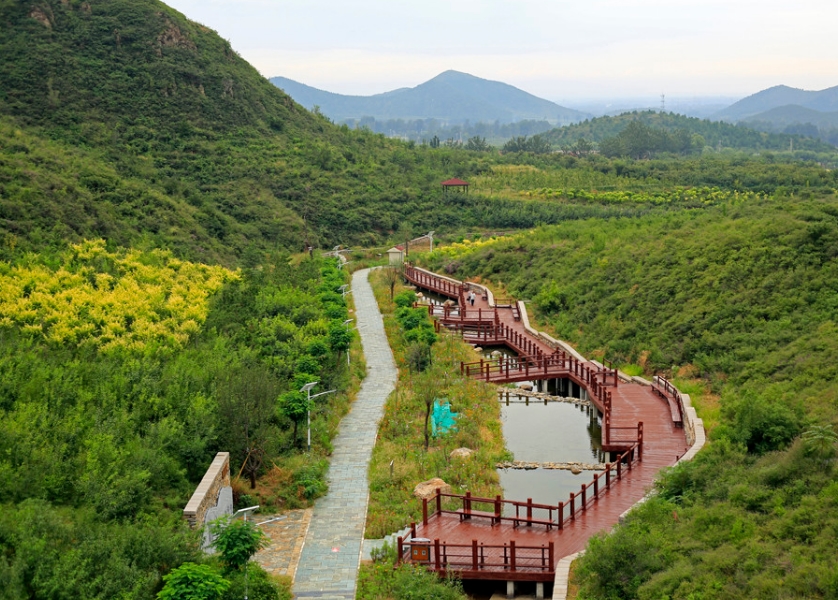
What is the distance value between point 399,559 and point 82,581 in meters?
5.11

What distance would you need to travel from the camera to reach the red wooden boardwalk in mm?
14220

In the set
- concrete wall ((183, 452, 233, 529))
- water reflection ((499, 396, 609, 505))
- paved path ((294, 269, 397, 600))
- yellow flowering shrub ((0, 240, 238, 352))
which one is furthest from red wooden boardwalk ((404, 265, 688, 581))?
yellow flowering shrub ((0, 240, 238, 352))

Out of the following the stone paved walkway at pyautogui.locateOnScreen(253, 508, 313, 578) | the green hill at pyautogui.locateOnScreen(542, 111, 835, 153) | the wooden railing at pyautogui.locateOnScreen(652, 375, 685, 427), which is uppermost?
the green hill at pyautogui.locateOnScreen(542, 111, 835, 153)

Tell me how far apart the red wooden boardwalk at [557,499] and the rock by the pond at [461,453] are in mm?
2274

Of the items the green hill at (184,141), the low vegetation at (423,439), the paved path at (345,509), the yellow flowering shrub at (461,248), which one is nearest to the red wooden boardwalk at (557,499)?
the low vegetation at (423,439)

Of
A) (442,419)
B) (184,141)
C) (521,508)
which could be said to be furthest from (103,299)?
(184,141)

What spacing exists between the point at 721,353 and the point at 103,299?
52.0 ft

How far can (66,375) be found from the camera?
16.4 meters

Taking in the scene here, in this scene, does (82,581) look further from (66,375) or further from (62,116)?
(62,116)

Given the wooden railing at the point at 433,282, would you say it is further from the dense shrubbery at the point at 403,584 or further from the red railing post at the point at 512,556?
the dense shrubbery at the point at 403,584

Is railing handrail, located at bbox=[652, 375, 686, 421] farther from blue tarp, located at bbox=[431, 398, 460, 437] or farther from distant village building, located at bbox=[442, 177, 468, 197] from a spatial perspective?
distant village building, located at bbox=[442, 177, 468, 197]

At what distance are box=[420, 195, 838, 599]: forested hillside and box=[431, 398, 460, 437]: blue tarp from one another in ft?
19.6

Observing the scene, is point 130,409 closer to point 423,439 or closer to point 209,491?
point 209,491

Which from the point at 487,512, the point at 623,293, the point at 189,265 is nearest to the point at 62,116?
the point at 189,265
